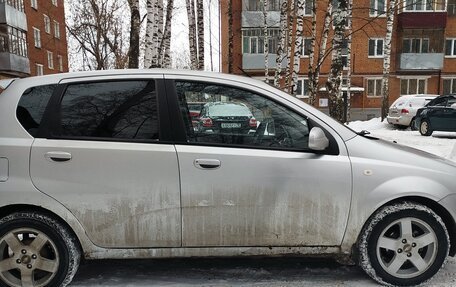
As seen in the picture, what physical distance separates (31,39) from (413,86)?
3361 cm

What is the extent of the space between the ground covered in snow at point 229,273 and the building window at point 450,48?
34.7 m

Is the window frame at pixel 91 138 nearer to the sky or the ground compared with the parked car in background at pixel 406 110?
nearer to the sky

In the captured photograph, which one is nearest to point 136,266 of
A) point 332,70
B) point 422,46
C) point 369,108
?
point 332,70

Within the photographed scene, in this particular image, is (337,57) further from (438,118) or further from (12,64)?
(12,64)

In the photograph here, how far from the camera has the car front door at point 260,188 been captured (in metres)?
3.00

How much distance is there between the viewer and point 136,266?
11.8 ft

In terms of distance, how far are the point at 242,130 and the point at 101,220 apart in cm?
132

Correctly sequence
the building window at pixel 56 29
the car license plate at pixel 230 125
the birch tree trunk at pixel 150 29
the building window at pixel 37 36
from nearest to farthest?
the car license plate at pixel 230 125 < the birch tree trunk at pixel 150 29 < the building window at pixel 37 36 < the building window at pixel 56 29

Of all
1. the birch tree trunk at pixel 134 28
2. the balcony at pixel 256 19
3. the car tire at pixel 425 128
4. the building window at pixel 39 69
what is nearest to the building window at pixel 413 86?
the balcony at pixel 256 19

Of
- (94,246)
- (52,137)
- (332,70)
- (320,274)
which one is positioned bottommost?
(320,274)

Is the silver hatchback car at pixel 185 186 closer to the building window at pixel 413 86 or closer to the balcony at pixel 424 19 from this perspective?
the balcony at pixel 424 19

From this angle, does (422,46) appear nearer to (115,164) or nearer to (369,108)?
Answer: (369,108)

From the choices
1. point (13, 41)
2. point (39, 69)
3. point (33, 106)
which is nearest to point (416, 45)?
point (13, 41)

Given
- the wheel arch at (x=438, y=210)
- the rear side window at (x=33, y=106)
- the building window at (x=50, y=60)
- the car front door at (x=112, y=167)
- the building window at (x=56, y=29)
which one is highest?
the building window at (x=56, y=29)
